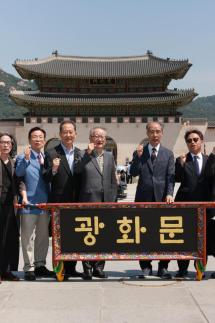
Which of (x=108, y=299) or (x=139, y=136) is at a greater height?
(x=139, y=136)

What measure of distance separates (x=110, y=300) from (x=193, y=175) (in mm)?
1753

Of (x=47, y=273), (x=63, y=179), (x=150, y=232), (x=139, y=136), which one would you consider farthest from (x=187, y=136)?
(x=139, y=136)

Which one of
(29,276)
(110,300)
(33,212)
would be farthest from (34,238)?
(110,300)

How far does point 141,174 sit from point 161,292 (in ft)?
4.44

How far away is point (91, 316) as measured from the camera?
3727 mm

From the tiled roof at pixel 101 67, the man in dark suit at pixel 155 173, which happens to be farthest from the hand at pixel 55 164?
the tiled roof at pixel 101 67

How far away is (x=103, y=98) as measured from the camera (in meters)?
34.2

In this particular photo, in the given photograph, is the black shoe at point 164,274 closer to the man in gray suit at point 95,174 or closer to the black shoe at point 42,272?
the man in gray suit at point 95,174

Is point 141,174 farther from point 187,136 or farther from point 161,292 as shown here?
point 161,292

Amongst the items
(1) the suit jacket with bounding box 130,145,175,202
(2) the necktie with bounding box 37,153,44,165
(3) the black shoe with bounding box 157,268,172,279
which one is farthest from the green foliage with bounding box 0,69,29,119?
(3) the black shoe with bounding box 157,268,172,279

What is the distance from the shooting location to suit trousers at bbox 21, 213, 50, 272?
5070 millimetres

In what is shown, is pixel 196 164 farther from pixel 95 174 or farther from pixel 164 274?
pixel 164 274

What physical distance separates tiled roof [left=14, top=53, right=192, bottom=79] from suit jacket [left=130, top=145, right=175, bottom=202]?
2906cm

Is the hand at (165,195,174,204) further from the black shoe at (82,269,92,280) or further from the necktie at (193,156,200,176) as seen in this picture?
the black shoe at (82,269,92,280)
